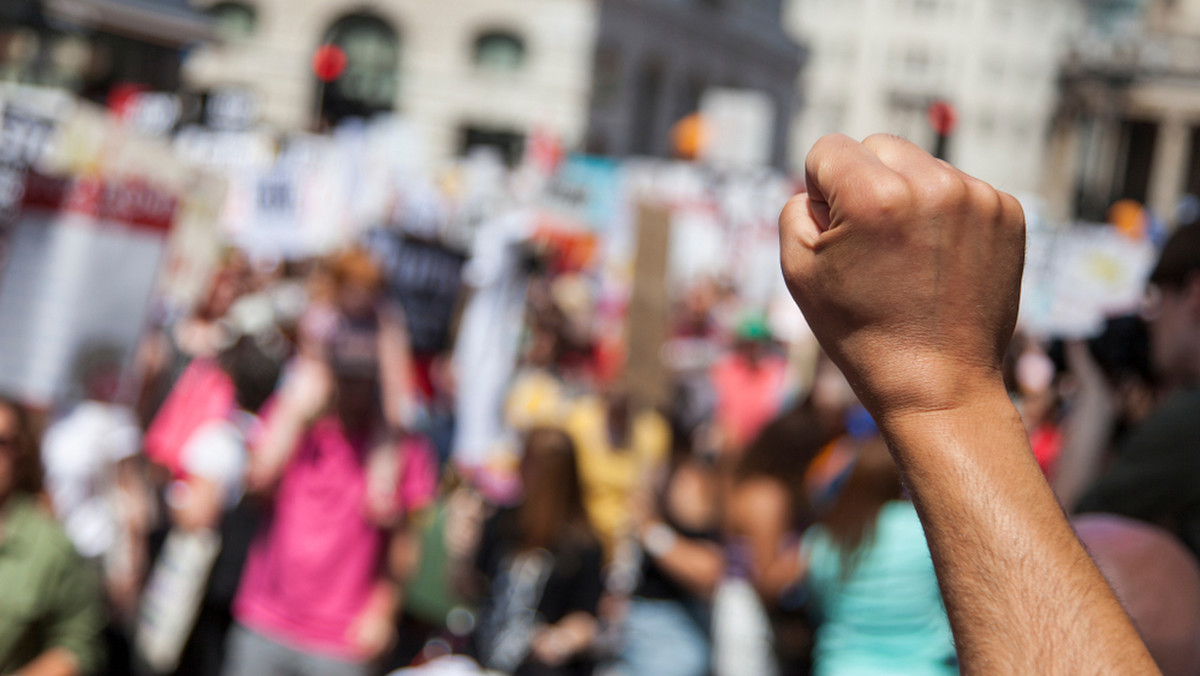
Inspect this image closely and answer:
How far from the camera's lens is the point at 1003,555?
37.1 inches

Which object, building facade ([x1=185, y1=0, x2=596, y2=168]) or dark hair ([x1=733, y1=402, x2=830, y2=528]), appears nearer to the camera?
dark hair ([x1=733, y1=402, x2=830, y2=528])

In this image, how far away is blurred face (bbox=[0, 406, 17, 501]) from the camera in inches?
142

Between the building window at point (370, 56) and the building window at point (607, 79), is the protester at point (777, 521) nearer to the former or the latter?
the building window at point (370, 56)

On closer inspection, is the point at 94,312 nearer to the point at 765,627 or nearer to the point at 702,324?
the point at 765,627

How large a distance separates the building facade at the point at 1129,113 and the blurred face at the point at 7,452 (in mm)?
56366

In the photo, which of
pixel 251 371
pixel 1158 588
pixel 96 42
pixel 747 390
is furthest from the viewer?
pixel 96 42

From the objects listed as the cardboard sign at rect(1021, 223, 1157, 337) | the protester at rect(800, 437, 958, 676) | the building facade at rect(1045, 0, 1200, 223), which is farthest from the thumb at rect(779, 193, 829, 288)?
the building facade at rect(1045, 0, 1200, 223)

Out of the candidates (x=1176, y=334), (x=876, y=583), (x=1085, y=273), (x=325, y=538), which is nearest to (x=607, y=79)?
(x=1085, y=273)

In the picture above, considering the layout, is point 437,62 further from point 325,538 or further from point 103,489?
point 325,538

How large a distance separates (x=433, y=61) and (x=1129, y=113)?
41.6m

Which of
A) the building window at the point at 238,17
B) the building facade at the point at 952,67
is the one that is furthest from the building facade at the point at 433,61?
the building facade at the point at 952,67

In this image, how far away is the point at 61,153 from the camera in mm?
4246

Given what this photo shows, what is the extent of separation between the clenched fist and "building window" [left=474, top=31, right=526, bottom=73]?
2702 cm

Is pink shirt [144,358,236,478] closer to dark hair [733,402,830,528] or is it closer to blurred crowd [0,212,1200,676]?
blurred crowd [0,212,1200,676]
